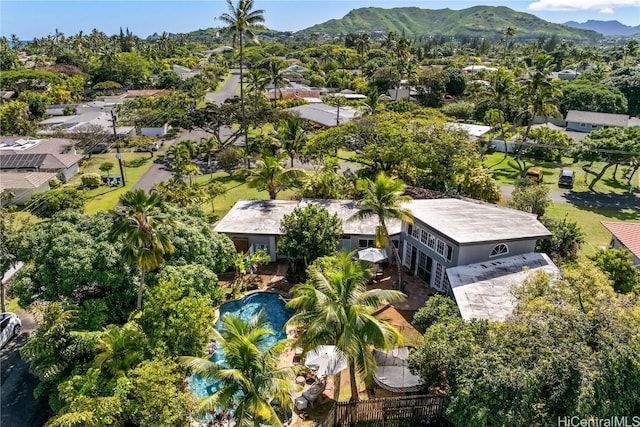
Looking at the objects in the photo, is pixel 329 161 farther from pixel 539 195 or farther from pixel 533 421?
pixel 533 421

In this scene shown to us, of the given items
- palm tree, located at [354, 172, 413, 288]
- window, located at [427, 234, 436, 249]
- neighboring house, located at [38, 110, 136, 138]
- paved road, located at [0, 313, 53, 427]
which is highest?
palm tree, located at [354, 172, 413, 288]

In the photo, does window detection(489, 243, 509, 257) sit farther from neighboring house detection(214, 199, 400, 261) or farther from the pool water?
the pool water

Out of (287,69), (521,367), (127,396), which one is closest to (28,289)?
(127,396)

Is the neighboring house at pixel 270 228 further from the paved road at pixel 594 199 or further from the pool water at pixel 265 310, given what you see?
the paved road at pixel 594 199

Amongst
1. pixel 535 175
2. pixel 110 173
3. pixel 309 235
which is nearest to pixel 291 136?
pixel 309 235

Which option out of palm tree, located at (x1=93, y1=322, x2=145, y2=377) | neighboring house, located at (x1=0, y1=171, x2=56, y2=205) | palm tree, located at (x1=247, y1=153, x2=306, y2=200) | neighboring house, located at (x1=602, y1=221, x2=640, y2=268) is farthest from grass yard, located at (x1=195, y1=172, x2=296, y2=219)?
neighboring house, located at (x1=602, y1=221, x2=640, y2=268)

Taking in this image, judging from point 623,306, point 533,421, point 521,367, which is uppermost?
point 623,306

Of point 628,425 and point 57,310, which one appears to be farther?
point 57,310
